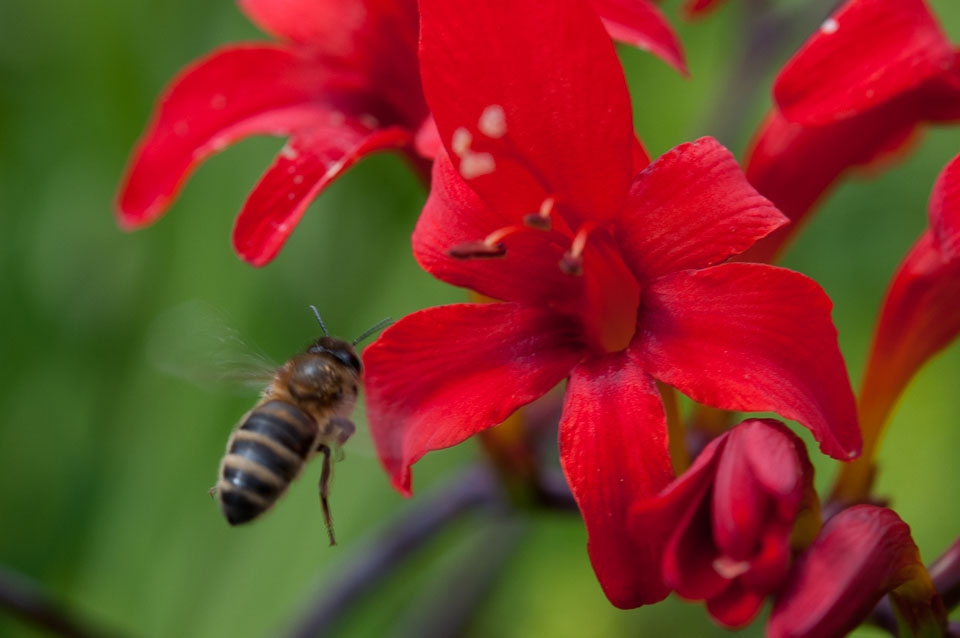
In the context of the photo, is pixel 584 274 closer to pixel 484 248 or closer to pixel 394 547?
pixel 484 248

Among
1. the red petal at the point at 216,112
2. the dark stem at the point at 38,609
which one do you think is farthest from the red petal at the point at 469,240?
the dark stem at the point at 38,609

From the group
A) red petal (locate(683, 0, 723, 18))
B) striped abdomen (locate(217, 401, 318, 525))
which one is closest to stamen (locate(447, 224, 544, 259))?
striped abdomen (locate(217, 401, 318, 525))

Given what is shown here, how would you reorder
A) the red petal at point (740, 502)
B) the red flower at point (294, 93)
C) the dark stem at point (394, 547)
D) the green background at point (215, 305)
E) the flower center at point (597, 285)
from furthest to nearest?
the green background at point (215, 305)
the dark stem at point (394, 547)
the red flower at point (294, 93)
the flower center at point (597, 285)
the red petal at point (740, 502)

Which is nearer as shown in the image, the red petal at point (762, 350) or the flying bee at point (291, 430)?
the red petal at point (762, 350)

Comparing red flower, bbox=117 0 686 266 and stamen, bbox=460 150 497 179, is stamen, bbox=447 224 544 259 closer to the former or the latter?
stamen, bbox=460 150 497 179

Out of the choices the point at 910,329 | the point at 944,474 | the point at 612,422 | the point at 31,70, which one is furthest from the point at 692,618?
the point at 31,70

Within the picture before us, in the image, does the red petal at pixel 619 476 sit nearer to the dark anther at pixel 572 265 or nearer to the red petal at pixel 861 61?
the dark anther at pixel 572 265

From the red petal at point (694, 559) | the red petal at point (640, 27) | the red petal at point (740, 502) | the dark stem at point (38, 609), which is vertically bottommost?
the dark stem at point (38, 609)
